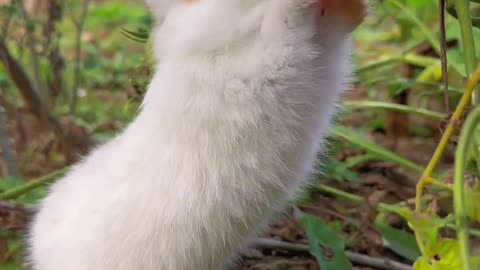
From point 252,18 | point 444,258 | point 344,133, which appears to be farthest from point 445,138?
point 344,133

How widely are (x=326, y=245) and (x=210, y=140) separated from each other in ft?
1.11

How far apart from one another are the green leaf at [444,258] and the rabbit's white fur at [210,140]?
6.2 inches

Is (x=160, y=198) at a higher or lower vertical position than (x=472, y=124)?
lower

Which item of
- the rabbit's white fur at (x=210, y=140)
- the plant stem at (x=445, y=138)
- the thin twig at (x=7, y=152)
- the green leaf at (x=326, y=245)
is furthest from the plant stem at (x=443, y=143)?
the thin twig at (x=7, y=152)

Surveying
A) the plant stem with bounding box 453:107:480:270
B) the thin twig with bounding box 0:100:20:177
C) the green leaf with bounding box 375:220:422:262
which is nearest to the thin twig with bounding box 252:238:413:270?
the green leaf with bounding box 375:220:422:262

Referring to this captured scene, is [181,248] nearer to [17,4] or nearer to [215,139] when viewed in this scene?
[215,139]

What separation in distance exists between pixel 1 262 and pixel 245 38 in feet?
2.06

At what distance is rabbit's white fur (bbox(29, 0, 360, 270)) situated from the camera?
27.3 inches

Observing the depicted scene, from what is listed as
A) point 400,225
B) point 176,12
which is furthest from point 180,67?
point 400,225


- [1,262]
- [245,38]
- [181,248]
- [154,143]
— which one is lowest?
[1,262]

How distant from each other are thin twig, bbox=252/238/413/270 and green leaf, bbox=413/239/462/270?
36 cm

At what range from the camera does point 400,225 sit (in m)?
1.31

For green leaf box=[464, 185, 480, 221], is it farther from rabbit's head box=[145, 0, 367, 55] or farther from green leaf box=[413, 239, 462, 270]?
rabbit's head box=[145, 0, 367, 55]

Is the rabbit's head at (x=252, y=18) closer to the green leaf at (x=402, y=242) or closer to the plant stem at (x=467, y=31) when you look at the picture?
the plant stem at (x=467, y=31)
